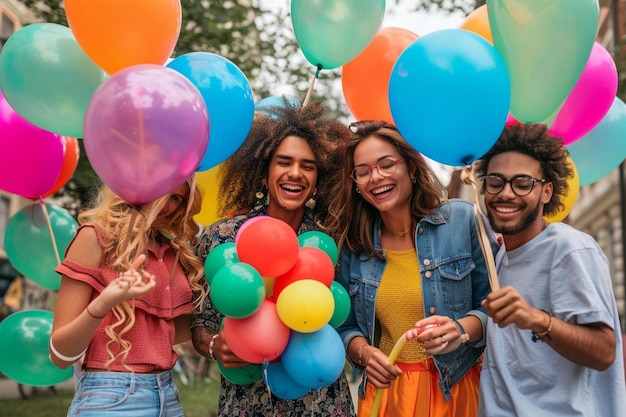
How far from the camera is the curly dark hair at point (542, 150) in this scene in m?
2.74

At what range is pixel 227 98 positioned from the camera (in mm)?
3102

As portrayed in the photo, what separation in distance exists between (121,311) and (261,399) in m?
0.90

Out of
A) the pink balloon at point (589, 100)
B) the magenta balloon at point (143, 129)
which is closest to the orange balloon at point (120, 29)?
the magenta balloon at point (143, 129)

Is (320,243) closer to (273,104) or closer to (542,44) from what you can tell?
(273,104)

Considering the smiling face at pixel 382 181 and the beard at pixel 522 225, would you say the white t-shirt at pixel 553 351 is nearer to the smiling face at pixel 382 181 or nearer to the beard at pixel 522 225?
the beard at pixel 522 225

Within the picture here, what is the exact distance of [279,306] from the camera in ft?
8.84

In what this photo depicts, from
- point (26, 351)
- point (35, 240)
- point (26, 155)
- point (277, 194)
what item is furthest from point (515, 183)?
point (35, 240)

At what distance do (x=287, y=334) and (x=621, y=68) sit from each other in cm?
644

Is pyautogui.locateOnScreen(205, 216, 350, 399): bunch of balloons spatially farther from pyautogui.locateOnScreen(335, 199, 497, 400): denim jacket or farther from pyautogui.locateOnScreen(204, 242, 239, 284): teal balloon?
pyautogui.locateOnScreen(335, 199, 497, 400): denim jacket

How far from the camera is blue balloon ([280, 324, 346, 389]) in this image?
8.75 feet

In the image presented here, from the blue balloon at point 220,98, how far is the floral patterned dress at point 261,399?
1.45ft

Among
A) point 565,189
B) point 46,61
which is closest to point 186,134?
point 46,61

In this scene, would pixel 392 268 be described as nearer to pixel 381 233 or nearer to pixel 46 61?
pixel 381 233

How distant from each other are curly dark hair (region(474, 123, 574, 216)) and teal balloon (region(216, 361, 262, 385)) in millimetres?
1381
